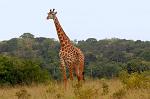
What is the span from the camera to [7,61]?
16.8 metres

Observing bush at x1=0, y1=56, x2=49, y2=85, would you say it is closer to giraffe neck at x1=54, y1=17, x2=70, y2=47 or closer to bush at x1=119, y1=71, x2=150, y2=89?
giraffe neck at x1=54, y1=17, x2=70, y2=47

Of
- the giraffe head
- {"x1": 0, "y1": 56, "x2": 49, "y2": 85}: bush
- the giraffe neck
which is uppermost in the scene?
the giraffe head

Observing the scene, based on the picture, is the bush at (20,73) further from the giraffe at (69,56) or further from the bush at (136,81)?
the bush at (136,81)

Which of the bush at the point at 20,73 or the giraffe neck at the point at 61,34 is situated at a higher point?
the giraffe neck at the point at 61,34

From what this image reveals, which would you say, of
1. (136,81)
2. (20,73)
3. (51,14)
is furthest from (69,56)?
(20,73)

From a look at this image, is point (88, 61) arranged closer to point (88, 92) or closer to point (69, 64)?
point (69, 64)

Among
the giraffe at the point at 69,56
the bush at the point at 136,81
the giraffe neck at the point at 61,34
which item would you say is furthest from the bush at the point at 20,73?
the bush at the point at 136,81

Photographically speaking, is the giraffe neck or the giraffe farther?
the giraffe neck

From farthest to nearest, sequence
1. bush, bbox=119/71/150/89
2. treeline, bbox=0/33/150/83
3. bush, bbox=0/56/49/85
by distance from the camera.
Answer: treeline, bbox=0/33/150/83 < bush, bbox=0/56/49/85 < bush, bbox=119/71/150/89

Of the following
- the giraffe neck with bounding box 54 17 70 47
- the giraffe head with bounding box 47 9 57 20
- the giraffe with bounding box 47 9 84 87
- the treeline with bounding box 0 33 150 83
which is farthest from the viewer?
the treeline with bounding box 0 33 150 83

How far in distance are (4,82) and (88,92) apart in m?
8.68

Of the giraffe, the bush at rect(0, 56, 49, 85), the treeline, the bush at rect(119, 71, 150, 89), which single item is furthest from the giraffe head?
the bush at rect(0, 56, 49, 85)

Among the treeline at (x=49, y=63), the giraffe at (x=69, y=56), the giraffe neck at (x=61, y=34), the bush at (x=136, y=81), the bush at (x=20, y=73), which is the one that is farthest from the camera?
the treeline at (x=49, y=63)

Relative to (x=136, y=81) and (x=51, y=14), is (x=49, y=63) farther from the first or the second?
(x=136, y=81)
